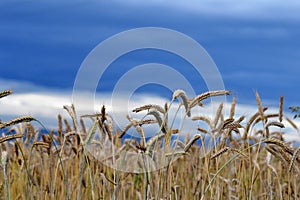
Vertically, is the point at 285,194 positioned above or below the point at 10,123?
below

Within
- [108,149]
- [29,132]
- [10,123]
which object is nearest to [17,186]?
[29,132]

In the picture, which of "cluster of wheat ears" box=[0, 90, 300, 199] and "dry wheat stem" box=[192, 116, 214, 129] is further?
"dry wheat stem" box=[192, 116, 214, 129]

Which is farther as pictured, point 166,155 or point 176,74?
point 176,74

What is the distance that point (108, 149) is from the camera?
15.2ft

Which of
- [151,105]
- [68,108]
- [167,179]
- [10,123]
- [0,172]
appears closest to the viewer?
[10,123]

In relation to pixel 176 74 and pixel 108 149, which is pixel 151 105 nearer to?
pixel 176 74

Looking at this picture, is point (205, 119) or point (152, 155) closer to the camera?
point (152, 155)

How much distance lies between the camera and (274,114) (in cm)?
412

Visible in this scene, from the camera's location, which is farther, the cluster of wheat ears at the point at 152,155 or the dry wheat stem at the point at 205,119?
the dry wheat stem at the point at 205,119

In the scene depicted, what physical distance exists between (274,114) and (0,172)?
3.14m

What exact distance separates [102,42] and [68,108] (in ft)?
4.62

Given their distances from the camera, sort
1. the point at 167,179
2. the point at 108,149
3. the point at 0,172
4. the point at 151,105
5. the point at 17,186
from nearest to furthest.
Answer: the point at 151,105, the point at 167,179, the point at 108,149, the point at 17,186, the point at 0,172

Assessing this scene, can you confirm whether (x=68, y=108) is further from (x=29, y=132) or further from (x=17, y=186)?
(x=17, y=186)

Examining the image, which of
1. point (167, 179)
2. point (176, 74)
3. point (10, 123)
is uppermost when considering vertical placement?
point (176, 74)
